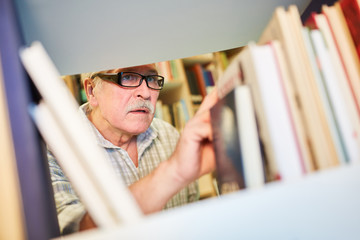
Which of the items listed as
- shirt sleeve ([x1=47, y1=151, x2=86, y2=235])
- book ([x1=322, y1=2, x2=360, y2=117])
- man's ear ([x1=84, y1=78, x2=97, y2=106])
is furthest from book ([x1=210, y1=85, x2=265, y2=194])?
man's ear ([x1=84, y1=78, x2=97, y2=106])

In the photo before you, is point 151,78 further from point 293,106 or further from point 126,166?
point 293,106

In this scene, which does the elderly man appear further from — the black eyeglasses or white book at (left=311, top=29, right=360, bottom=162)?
white book at (left=311, top=29, right=360, bottom=162)

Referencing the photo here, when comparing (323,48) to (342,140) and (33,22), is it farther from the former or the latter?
(33,22)

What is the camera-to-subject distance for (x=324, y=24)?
0.61 m

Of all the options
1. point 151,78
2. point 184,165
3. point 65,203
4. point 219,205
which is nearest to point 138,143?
point 151,78

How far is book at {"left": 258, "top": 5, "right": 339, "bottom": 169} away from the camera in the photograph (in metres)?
0.52

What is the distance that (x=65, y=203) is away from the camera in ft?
2.82

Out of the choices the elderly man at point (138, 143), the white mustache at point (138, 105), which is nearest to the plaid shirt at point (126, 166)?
the elderly man at point (138, 143)

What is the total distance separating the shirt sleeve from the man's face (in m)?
0.41

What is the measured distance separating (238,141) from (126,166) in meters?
0.91

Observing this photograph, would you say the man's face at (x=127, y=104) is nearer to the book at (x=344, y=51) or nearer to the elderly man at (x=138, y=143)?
the elderly man at (x=138, y=143)

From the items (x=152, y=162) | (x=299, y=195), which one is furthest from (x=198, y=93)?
(x=299, y=195)

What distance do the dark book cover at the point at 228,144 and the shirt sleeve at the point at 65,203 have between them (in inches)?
19.3

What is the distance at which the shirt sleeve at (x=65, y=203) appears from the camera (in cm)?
78
